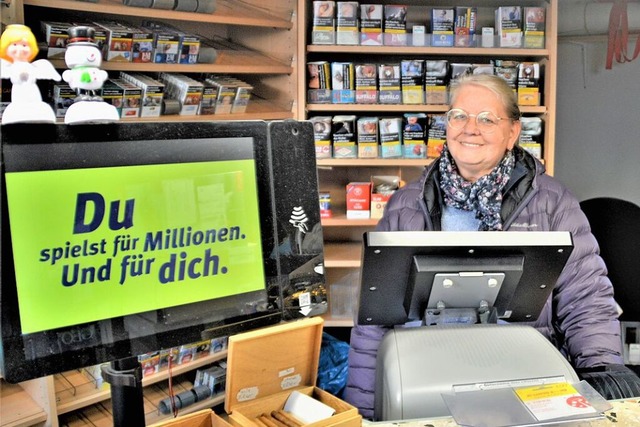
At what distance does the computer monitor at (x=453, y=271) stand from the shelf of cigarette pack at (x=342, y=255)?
2.29 meters

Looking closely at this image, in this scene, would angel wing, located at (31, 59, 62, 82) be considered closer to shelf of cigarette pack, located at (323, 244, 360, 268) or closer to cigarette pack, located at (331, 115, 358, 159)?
shelf of cigarette pack, located at (323, 244, 360, 268)

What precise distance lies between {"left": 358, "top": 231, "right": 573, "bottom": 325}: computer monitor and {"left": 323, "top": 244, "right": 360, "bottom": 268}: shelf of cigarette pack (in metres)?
2.29

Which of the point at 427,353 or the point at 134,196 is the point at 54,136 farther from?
the point at 427,353

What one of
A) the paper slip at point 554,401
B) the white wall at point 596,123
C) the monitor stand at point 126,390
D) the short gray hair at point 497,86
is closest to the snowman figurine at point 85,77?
the monitor stand at point 126,390

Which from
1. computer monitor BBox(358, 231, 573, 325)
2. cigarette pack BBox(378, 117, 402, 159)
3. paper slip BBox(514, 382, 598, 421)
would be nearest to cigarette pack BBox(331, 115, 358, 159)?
cigarette pack BBox(378, 117, 402, 159)

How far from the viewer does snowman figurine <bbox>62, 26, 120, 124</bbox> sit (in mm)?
914

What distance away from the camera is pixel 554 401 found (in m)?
1.20

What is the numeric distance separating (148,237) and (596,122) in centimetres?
456

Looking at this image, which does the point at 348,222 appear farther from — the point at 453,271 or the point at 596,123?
the point at 453,271

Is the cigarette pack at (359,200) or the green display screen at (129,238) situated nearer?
the green display screen at (129,238)

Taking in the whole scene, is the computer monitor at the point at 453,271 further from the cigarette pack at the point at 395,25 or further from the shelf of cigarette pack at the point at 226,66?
the cigarette pack at the point at 395,25

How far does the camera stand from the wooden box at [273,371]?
1.10 metres

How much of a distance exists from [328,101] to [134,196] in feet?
9.70

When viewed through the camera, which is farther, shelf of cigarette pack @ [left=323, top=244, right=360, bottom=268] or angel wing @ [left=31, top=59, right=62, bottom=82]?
shelf of cigarette pack @ [left=323, top=244, right=360, bottom=268]
